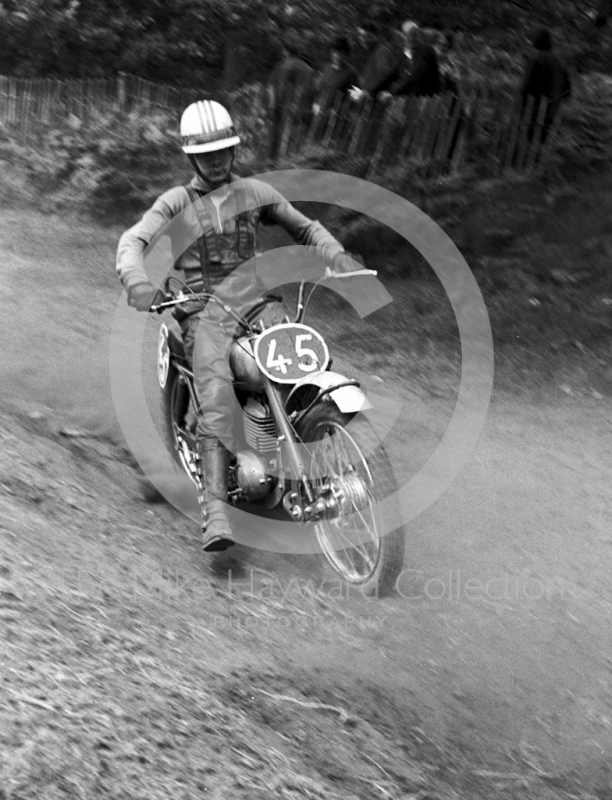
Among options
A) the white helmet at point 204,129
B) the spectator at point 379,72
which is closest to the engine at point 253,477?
the white helmet at point 204,129

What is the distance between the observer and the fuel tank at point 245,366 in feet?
15.7

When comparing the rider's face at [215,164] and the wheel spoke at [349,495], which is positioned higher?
the rider's face at [215,164]

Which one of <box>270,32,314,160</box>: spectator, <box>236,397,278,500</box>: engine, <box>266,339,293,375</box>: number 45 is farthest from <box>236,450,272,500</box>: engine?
<box>270,32,314,160</box>: spectator

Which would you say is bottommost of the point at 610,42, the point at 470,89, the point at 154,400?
the point at 154,400

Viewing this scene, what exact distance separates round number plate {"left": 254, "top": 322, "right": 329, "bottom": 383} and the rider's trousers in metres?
0.22

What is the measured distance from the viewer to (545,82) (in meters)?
9.31

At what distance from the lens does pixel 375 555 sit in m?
4.51

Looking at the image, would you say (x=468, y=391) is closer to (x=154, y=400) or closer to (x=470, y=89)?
(x=154, y=400)

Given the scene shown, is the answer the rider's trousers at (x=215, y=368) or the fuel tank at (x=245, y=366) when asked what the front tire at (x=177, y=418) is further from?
the fuel tank at (x=245, y=366)

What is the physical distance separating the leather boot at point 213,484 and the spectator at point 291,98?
258 inches

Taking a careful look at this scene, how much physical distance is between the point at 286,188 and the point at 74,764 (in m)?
8.07

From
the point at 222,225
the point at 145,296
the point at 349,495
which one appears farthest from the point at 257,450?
the point at 222,225

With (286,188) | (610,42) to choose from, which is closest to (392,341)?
(286,188)

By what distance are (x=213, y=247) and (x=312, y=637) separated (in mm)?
2092
